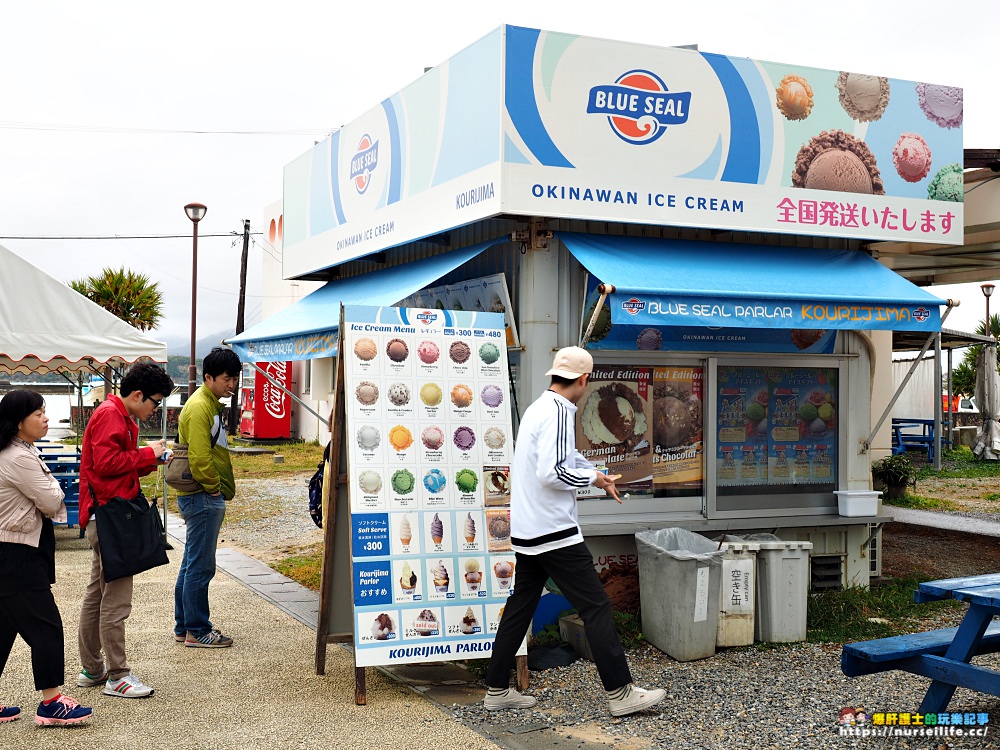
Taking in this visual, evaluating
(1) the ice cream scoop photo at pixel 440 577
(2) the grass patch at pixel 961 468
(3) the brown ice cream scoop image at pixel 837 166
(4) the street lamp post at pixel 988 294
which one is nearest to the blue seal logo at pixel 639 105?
(3) the brown ice cream scoop image at pixel 837 166

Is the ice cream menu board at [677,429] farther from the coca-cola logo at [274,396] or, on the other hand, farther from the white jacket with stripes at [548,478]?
the coca-cola logo at [274,396]

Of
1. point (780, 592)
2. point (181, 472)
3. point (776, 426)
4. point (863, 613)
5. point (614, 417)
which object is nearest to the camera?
point (181, 472)

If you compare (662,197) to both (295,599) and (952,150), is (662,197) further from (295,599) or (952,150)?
(295,599)

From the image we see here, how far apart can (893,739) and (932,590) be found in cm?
79

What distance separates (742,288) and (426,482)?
2.55 m

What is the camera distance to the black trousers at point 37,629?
4977 millimetres

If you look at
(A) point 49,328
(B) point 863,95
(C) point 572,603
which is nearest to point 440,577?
(C) point 572,603

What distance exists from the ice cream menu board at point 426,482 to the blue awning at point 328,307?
1.06 metres

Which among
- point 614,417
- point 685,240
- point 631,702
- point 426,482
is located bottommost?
point 631,702

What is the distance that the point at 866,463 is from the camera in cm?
834

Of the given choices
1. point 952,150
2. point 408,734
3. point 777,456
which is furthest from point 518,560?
point 952,150

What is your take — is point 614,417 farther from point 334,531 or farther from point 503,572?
point 334,531

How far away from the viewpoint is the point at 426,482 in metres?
5.98

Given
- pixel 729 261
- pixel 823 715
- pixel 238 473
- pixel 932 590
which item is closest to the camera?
pixel 932 590
